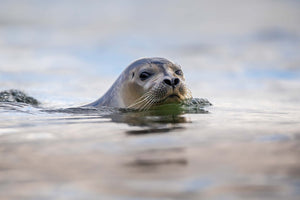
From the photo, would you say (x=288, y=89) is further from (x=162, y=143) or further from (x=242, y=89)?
(x=162, y=143)

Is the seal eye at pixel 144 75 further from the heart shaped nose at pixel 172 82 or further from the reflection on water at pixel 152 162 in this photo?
the reflection on water at pixel 152 162

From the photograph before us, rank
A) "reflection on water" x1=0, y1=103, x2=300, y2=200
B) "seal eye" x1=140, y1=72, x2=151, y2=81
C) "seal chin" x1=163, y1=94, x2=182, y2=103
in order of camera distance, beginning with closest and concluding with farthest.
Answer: "reflection on water" x1=0, y1=103, x2=300, y2=200
"seal chin" x1=163, y1=94, x2=182, y2=103
"seal eye" x1=140, y1=72, x2=151, y2=81

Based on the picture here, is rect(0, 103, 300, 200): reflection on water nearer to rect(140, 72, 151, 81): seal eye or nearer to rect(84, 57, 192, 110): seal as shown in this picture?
rect(84, 57, 192, 110): seal

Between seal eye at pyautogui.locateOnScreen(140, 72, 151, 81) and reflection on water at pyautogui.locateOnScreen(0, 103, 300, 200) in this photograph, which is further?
seal eye at pyautogui.locateOnScreen(140, 72, 151, 81)

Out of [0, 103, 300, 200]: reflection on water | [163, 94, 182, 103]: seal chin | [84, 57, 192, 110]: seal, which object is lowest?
[0, 103, 300, 200]: reflection on water

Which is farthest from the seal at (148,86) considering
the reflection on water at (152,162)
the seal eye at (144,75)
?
the reflection on water at (152,162)

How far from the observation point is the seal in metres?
5.09

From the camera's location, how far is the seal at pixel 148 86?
509 centimetres

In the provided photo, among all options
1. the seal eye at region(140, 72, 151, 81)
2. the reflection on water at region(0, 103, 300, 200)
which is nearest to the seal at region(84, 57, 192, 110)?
the seal eye at region(140, 72, 151, 81)

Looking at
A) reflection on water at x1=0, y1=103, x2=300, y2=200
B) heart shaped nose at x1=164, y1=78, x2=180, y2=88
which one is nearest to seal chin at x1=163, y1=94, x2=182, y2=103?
heart shaped nose at x1=164, y1=78, x2=180, y2=88

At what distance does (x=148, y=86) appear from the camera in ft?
17.7

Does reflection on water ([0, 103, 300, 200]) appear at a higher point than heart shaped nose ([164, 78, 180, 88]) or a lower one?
lower

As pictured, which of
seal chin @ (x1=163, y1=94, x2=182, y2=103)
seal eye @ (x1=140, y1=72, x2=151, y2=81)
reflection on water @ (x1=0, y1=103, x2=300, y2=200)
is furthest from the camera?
seal eye @ (x1=140, y1=72, x2=151, y2=81)

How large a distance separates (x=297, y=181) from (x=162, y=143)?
0.98 m
